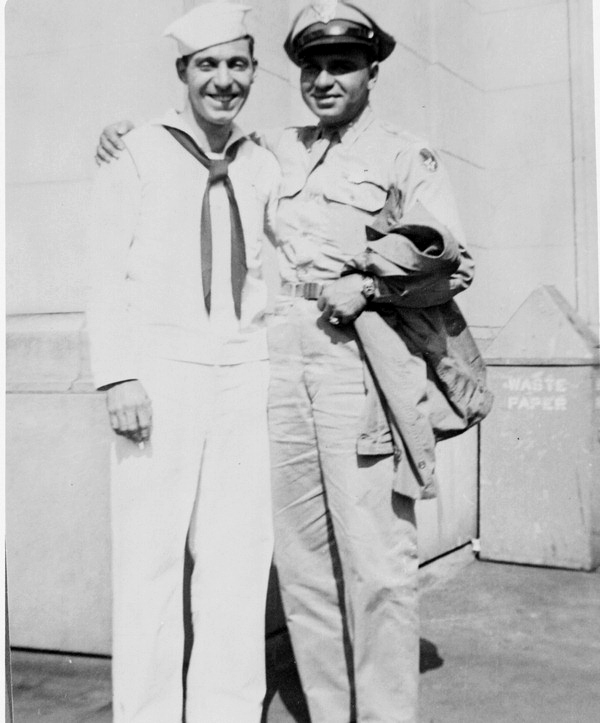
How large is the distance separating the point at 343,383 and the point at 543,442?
10.4 feet

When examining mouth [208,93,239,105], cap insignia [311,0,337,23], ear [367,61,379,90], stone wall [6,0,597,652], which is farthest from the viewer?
stone wall [6,0,597,652]

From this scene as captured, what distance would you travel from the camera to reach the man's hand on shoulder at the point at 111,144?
2.93 metres

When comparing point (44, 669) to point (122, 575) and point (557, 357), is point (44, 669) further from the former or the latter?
point (557, 357)

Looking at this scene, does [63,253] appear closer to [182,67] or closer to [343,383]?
[182,67]

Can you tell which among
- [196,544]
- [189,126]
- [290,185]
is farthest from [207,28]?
[196,544]

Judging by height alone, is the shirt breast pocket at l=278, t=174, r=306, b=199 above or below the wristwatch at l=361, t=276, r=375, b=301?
above

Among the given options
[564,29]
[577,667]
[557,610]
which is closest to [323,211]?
[577,667]

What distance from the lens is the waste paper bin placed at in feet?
18.9

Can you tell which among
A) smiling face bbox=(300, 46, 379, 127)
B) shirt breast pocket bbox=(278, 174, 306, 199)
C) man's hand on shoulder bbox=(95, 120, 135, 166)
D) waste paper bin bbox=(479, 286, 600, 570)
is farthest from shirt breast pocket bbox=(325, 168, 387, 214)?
waste paper bin bbox=(479, 286, 600, 570)

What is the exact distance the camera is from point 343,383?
3.08 m

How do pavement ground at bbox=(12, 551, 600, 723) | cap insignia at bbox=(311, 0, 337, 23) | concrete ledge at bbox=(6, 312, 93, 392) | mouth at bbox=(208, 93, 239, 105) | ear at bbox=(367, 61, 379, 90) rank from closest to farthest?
mouth at bbox=(208, 93, 239, 105) < cap insignia at bbox=(311, 0, 337, 23) < ear at bbox=(367, 61, 379, 90) < pavement ground at bbox=(12, 551, 600, 723) < concrete ledge at bbox=(6, 312, 93, 392)

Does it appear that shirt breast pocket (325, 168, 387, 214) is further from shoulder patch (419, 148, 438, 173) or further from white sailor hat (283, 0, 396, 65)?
white sailor hat (283, 0, 396, 65)

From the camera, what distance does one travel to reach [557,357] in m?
5.81

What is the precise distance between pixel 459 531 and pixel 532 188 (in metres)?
2.55
